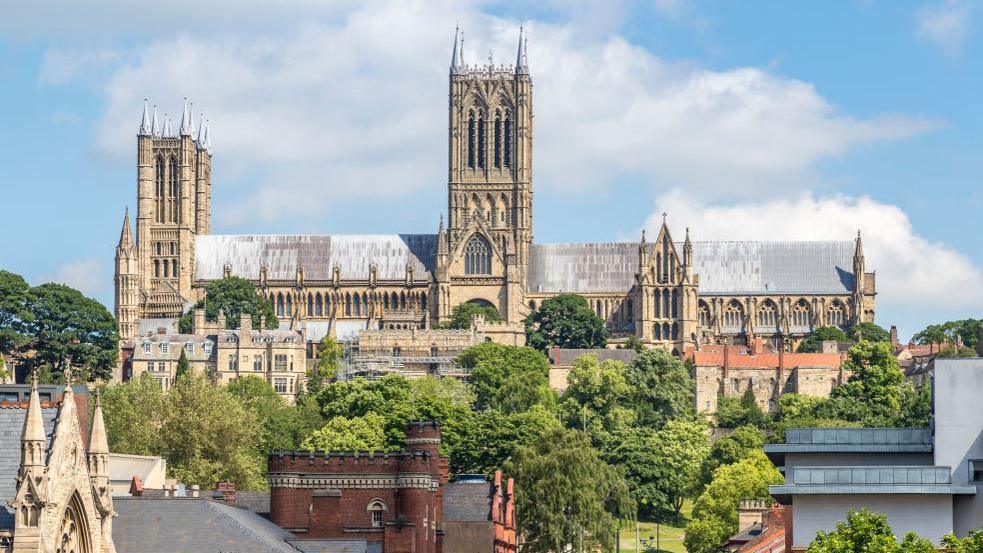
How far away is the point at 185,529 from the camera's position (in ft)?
201

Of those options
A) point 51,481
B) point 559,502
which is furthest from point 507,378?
point 51,481

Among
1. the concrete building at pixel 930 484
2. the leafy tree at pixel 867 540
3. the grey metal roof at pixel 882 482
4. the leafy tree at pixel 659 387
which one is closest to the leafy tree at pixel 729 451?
the leafy tree at pixel 659 387

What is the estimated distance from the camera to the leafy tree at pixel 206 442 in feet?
362

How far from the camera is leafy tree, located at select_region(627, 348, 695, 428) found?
181000 mm

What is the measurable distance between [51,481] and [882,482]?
16.1 m

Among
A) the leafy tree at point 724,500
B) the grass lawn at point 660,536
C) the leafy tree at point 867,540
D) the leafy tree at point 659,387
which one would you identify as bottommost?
the grass lawn at point 660,536

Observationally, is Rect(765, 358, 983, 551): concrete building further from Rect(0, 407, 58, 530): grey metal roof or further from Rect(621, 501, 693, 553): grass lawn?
Rect(621, 501, 693, 553): grass lawn

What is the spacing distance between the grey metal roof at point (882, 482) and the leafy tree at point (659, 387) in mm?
126263

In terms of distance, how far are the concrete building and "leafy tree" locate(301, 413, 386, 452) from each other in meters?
67.7

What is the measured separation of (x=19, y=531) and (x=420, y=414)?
263 ft

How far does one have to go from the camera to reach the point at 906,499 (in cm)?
5053

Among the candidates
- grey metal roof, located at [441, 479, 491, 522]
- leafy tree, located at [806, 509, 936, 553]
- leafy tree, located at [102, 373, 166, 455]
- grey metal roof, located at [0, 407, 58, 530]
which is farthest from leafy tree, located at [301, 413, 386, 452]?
leafy tree, located at [806, 509, 936, 553]

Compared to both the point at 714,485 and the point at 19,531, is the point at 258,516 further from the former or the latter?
the point at 714,485

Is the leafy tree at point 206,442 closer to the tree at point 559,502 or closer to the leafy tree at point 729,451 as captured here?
the tree at point 559,502
